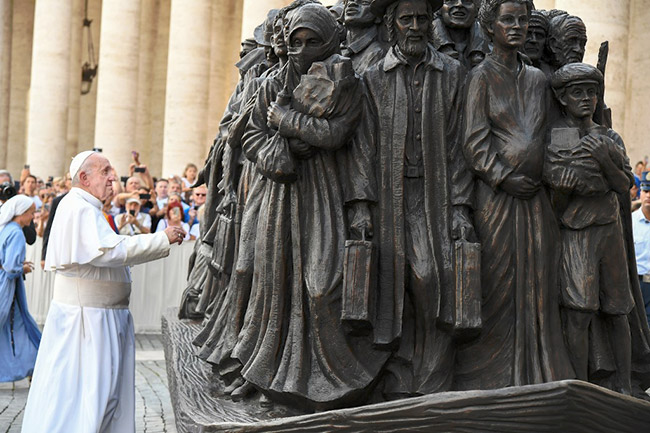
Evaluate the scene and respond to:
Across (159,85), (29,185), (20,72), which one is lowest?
(29,185)

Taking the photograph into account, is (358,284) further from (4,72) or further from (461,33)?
(4,72)

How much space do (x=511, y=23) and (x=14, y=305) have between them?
716cm

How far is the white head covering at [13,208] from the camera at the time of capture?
1055 cm

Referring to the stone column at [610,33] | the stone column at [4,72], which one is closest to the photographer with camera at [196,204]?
the stone column at [610,33]

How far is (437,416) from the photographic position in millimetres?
4082

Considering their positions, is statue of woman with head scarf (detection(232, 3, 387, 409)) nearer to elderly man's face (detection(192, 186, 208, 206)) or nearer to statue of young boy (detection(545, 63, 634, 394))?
statue of young boy (detection(545, 63, 634, 394))

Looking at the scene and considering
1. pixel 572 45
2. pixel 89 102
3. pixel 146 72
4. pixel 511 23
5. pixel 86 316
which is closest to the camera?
pixel 511 23

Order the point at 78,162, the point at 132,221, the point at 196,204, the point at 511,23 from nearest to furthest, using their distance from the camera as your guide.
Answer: the point at 511,23
the point at 78,162
the point at 132,221
the point at 196,204

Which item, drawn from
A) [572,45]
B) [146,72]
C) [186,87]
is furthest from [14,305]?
[146,72]

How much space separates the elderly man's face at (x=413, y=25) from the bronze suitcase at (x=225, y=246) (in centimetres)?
192

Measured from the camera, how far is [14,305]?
34.9ft

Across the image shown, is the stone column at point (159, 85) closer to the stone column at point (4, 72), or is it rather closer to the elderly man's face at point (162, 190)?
the stone column at point (4, 72)

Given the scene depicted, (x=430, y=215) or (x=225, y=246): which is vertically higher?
(x=430, y=215)

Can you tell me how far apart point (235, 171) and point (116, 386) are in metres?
1.60
